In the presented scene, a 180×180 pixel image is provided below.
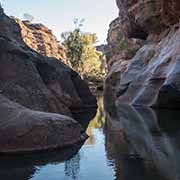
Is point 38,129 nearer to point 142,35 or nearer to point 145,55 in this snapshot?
point 145,55

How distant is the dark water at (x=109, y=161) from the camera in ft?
30.5

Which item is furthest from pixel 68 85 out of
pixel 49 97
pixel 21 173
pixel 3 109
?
pixel 21 173

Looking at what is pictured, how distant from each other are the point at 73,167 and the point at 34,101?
8729 millimetres

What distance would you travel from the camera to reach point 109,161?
36.1 feet

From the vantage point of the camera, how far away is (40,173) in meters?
9.73

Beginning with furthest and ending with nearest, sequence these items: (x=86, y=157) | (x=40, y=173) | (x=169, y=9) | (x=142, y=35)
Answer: (x=142, y=35) < (x=169, y=9) < (x=86, y=157) < (x=40, y=173)

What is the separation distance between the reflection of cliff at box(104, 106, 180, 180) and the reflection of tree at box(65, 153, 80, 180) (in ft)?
3.21

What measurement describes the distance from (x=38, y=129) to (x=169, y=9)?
25.5 m

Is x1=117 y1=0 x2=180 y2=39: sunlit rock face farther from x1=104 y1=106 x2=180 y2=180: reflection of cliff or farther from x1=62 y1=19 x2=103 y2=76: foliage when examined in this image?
x1=62 y1=19 x2=103 y2=76: foliage

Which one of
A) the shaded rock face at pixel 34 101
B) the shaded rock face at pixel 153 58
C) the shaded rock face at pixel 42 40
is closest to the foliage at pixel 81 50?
the shaded rock face at pixel 42 40

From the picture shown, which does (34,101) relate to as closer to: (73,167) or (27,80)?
(27,80)

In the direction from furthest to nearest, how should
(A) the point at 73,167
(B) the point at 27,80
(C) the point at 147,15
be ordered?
(C) the point at 147,15, (B) the point at 27,80, (A) the point at 73,167

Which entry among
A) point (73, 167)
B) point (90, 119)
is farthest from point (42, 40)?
point (73, 167)

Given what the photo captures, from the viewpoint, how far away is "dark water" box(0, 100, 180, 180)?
9.30 meters
